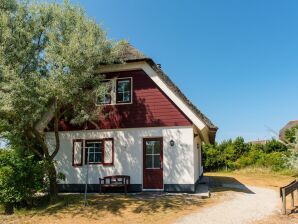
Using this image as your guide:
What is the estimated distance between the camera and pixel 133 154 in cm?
1620

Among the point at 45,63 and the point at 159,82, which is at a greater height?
the point at 45,63

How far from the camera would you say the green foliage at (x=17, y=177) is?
1277cm

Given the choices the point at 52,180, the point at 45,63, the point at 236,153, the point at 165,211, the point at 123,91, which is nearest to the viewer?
the point at 165,211

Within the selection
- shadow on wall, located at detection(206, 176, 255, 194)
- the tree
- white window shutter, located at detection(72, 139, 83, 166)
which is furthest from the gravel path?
white window shutter, located at detection(72, 139, 83, 166)

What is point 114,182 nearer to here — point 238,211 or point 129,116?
point 129,116

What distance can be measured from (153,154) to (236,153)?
56.8 feet

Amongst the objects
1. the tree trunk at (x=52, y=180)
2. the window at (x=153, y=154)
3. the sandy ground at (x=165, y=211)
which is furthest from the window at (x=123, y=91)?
the sandy ground at (x=165, y=211)

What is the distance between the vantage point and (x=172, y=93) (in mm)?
15719

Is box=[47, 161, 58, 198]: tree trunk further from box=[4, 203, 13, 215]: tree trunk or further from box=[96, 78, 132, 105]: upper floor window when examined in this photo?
box=[96, 78, 132, 105]: upper floor window

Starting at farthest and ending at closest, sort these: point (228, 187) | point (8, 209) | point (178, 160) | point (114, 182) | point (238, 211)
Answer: point (228, 187)
point (114, 182)
point (178, 160)
point (8, 209)
point (238, 211)

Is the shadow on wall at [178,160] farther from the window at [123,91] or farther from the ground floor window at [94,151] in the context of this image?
the ground floor window at [94,151]

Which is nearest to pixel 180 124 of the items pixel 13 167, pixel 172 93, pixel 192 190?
pixel 172 93

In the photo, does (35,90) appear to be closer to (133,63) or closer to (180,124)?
(133,63)

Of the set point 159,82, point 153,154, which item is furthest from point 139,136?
point 159,82
